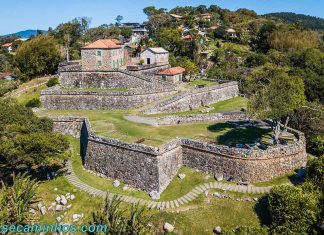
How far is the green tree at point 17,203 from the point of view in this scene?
2503cm

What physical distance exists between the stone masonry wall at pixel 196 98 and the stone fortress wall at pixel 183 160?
12761 millimetres

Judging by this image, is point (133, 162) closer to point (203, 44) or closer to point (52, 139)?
point (52, 139)

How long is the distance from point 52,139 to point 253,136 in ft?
68.9

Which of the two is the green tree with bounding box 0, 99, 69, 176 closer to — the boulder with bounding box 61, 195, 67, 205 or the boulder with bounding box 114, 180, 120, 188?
the boulder with bounding box 61, 195, 67, 205

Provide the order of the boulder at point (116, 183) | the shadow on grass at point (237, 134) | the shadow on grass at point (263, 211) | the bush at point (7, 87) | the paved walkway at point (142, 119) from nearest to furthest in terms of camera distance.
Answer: the shadow on grass at point (263, 211)
the boulder at point (116, 183)
the shadow on grass at point (237, 134)
the paved walkway at point (142, 119)
the bush at point (7, 87)

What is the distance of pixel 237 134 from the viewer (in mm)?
34938

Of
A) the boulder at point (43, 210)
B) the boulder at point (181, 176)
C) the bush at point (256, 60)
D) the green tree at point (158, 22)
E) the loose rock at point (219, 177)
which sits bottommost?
the boulder at point (43, 210)

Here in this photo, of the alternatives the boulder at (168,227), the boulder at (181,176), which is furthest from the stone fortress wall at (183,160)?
the boulder at (168,227)

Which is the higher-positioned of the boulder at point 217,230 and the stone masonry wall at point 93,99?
the stone masonry wall at point 93,99

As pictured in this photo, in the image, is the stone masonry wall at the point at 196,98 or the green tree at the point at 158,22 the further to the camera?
the green tree at the point at 158,22

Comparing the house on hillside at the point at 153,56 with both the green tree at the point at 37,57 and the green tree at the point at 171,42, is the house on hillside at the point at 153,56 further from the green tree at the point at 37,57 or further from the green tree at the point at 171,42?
the green tree at the point at 171,42

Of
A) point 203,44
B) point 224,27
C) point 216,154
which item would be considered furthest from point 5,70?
point 216,154

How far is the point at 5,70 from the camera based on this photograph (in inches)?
3875

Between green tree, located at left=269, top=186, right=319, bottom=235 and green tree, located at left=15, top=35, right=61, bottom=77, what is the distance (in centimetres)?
5693
